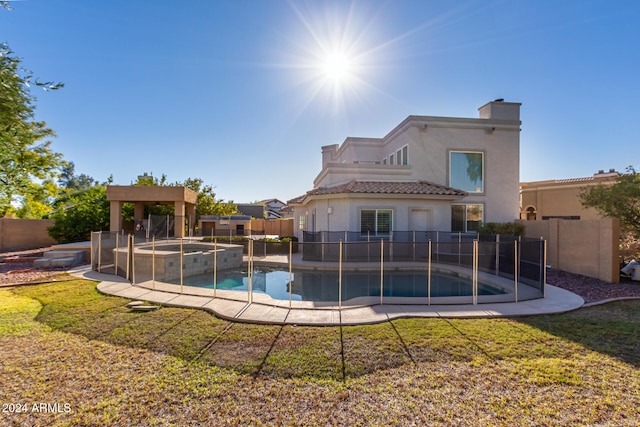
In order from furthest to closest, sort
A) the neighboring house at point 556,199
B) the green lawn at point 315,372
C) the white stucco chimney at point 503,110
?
the neighboring house at point 556,199, the white stucco chimney at point 503,110, the green lawn at point 315,372

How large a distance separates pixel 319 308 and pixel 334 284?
4.41 meters

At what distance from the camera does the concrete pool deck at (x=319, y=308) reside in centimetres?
645

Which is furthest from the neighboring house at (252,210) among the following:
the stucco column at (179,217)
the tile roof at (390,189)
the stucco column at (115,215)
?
the tile roof at (390,189)

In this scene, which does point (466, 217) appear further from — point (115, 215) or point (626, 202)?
point (115, 215)

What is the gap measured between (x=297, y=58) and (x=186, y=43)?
5.26 m

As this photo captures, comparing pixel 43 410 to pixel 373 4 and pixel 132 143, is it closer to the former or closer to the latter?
pixel 373 4

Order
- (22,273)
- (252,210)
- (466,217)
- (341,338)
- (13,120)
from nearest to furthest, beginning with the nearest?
(341,338) → (13,120) → (22,273) → (466,217) → (252,210)

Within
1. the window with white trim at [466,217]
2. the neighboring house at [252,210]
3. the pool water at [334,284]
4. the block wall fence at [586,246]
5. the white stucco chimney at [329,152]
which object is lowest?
the pool water at [334,284]

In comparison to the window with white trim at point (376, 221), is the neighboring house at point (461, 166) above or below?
above

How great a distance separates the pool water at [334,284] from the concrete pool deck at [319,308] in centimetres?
168

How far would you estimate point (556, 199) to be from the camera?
79.9 feet

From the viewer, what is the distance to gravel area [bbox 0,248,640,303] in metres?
8.62

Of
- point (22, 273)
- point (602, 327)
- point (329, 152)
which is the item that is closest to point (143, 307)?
point (22, 273)

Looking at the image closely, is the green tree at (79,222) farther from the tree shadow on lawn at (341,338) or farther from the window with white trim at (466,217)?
the window with white trim at (466,217)
